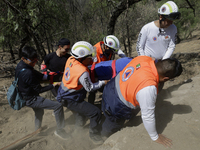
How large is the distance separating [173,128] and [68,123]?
8.92 feet

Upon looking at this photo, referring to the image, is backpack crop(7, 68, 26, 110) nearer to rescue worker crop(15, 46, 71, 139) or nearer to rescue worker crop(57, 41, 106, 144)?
rescue worker crop(15, 46, 71, 139)

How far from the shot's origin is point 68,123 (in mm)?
4004

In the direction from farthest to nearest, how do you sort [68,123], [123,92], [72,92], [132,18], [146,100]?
[132,18] → [68,123] → [72,92] → [123,92] → [146,100]

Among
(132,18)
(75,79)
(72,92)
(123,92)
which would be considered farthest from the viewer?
(132,18)

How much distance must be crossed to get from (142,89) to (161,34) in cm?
176

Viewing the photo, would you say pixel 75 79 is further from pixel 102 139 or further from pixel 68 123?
pixel 68 123

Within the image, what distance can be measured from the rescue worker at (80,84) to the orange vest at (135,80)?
0.67 metres

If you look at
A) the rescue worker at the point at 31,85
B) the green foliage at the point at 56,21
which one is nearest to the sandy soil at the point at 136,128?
the rescue worker at the point at 31,85

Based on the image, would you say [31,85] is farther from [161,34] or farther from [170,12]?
[170,12]

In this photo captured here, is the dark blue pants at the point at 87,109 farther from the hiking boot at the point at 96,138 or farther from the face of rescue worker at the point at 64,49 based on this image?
the face of rescue worker at the point at 64,49

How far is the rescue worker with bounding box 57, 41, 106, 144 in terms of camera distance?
2.59m

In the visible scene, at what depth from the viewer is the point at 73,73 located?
2592 millimetres

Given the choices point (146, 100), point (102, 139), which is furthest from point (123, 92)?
point (102, 139)

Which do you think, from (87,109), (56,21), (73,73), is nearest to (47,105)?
(87,109)
